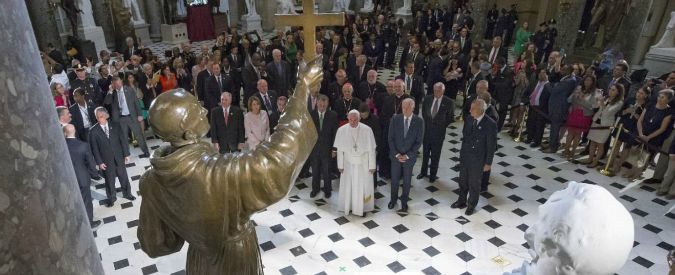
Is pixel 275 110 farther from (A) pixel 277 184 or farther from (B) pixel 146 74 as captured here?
(A) pixel 277 184

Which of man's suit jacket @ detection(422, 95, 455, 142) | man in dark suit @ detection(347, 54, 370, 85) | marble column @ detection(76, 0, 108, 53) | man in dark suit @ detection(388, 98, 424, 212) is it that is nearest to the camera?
man in dark suit @ detection(388, 98, 424, 212)

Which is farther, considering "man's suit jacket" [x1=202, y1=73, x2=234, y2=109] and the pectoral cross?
"man's suit jacket" [x1=202, y1=73, x2=234, y2=109]

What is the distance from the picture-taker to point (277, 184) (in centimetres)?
Answer: 174

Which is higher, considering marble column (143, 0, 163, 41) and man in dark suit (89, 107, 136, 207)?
marble column (143, 0, 163, 41)

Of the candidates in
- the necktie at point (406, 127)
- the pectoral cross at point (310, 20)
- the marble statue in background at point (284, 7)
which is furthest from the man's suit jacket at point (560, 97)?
the marble statue in background at point (284, 7)

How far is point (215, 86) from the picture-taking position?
9.37 m

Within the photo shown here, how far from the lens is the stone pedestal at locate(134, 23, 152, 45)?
1925 centimetres

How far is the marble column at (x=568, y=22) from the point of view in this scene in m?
14.4

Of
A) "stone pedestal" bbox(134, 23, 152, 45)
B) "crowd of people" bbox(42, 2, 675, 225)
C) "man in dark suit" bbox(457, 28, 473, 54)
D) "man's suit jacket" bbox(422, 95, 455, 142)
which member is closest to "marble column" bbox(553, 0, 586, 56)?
"man in dark suit" bbox(457, 28, 473, 54)

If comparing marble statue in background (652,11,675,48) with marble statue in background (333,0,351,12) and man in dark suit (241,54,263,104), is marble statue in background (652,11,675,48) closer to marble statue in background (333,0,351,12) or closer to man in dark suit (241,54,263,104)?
man in dark suit (241,54,263,104)

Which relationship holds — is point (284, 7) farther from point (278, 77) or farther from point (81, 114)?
point (81, 114)

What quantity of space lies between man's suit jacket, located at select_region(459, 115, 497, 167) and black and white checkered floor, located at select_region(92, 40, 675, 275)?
38.8 inches

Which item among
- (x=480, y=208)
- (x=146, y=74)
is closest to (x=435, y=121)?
(x=480, y=208)

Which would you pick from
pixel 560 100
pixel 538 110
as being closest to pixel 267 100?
pixel 538 110
